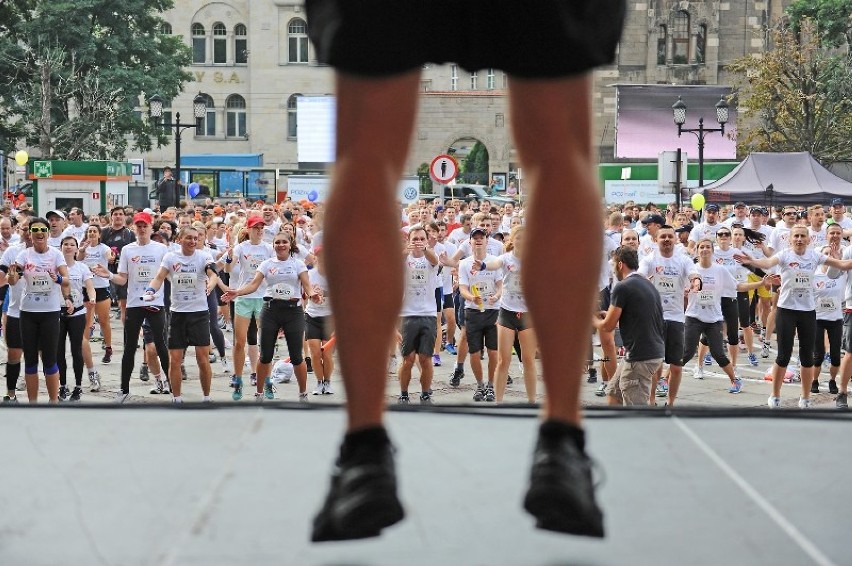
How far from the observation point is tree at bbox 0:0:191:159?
4525cm

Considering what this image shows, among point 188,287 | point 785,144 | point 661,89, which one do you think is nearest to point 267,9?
point 661,89

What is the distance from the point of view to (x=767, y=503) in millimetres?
2104

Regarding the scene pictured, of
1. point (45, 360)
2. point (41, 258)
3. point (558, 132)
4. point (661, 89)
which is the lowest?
point (45, 360)

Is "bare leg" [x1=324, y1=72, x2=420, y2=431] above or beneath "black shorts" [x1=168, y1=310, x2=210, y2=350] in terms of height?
above

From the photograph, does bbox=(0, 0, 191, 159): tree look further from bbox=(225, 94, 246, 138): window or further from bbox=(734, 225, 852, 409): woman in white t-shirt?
bbox=(734, 225, 852, 409): woman in white t-shirt

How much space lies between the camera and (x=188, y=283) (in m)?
13.9

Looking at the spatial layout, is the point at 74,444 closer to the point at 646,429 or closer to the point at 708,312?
the point at 646,429

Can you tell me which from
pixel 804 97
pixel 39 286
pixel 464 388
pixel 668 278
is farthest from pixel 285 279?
pixel 804 97

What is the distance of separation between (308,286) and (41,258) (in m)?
2.96

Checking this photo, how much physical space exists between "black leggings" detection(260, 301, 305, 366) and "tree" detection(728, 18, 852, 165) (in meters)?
33.4

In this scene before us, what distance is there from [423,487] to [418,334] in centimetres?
1192

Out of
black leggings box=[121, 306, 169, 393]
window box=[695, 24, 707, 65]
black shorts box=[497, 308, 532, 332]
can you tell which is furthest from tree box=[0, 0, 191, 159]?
black shorts box=[497, 308, 532, 332]

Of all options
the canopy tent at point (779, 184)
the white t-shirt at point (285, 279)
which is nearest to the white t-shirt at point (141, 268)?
the white t-shirt at point (285, 279)

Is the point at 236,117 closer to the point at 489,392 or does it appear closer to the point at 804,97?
the point at 804,97
